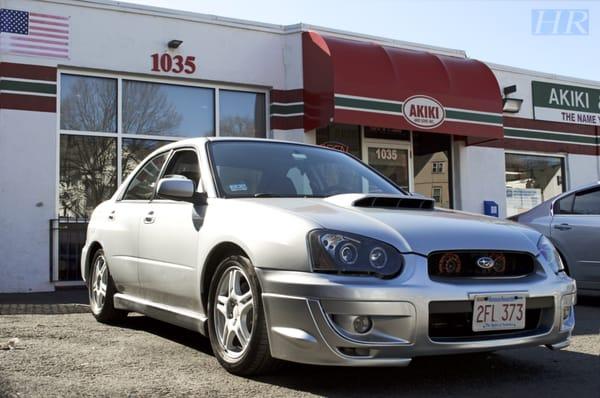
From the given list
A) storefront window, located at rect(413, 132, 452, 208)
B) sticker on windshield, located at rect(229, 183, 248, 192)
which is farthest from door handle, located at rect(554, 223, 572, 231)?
storefront window, located at rect(413, 132, 452, 208)

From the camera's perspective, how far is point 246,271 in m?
3.80

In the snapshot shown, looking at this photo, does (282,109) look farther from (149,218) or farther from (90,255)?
(149,218)

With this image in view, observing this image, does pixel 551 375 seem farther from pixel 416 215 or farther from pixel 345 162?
pixel 345 162

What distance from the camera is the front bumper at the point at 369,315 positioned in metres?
3.32

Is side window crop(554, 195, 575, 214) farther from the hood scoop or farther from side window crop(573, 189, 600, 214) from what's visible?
the hood scoop

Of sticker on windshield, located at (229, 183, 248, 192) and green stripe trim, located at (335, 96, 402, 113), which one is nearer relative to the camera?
sticker on windshield, located at (229, 183, 248, 192)

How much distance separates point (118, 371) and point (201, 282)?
0.73m

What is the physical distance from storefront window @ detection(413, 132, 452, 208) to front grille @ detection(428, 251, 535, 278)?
30.5ft

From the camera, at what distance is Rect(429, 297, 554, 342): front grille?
341 cm

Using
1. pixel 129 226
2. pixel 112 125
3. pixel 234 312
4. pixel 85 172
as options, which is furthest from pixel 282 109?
pixel 234 312

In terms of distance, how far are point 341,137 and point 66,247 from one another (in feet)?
17.0

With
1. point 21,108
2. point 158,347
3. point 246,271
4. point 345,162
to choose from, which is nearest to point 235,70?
point 21,108

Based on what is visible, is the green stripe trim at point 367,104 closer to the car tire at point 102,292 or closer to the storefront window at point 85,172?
the storefront window at point 85,172

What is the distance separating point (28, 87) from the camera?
9797 millimetres
